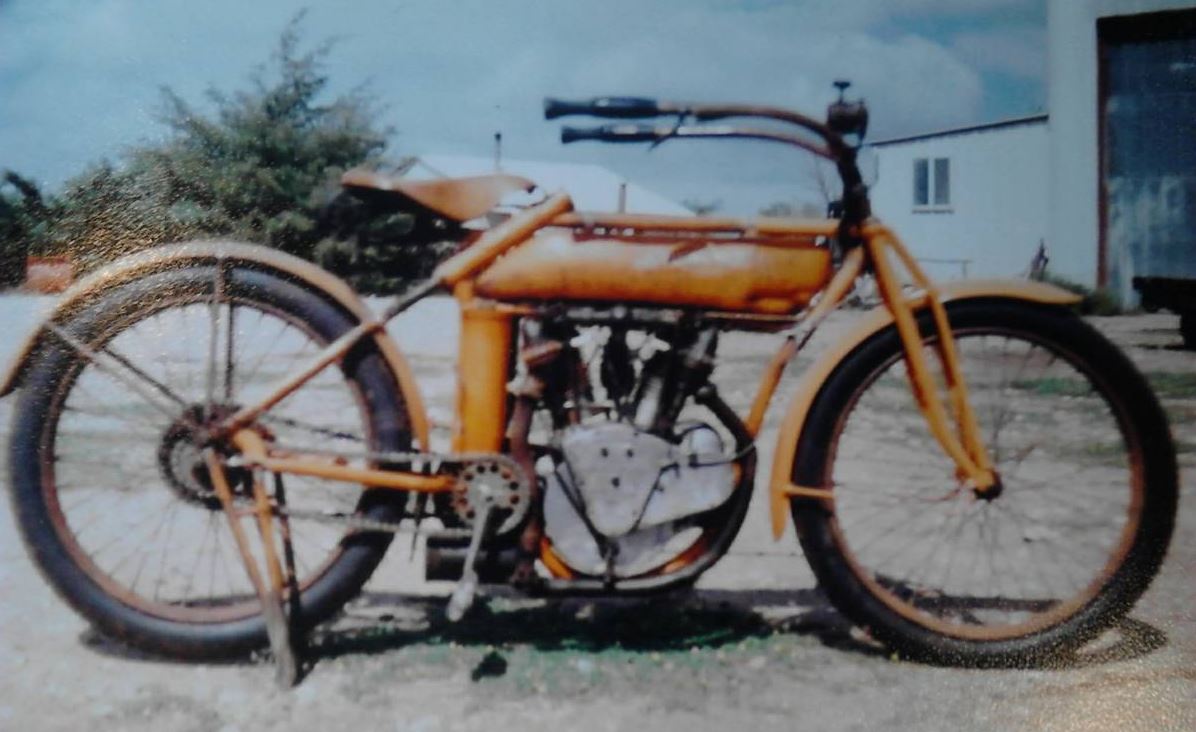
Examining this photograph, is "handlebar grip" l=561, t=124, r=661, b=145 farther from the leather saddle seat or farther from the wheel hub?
the wheel hub

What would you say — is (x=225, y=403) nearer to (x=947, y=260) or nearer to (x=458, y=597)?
(x=458, y=597)

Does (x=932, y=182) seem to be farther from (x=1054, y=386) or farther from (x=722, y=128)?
(x=1054, y=386)

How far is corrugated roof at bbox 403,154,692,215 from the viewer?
2234 millimetres

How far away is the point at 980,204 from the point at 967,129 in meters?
0.31

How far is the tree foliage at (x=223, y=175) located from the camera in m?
2.04

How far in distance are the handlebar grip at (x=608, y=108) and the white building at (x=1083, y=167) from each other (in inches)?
25.1

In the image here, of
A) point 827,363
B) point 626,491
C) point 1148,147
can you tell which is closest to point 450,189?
point 626,491

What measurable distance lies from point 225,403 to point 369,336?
13.6 inches

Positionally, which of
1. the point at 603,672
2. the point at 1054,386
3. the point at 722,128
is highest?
the point at 722,128

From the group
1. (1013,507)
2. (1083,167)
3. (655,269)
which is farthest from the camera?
(1013,507)

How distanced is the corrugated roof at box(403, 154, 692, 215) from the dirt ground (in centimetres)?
30

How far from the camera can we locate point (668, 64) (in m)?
2.21

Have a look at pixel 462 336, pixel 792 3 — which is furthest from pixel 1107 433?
pixel 462 336

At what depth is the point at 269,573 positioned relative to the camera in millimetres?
2246
